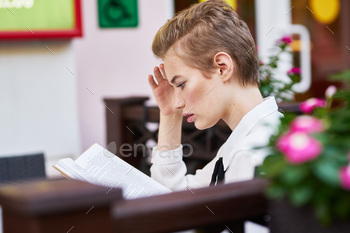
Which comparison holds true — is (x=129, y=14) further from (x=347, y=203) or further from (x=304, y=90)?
(x=347, y=203)

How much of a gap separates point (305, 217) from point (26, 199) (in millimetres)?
337

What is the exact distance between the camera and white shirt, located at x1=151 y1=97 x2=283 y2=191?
128cm

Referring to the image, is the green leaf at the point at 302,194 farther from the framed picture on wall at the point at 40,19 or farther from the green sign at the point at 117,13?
the green sign at the point at 117,13

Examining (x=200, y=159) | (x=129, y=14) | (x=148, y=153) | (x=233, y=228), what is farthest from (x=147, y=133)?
(x=233, y=228)

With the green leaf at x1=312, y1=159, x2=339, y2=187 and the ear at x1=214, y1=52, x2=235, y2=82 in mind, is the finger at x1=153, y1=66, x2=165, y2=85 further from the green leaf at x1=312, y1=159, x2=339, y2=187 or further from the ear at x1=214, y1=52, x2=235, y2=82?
Result: the green leaf at x1=312, y1=159, x2=339, y2=187

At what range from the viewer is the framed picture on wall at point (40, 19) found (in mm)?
3186

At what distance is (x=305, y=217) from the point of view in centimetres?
73

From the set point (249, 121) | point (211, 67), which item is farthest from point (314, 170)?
point (211, 67)

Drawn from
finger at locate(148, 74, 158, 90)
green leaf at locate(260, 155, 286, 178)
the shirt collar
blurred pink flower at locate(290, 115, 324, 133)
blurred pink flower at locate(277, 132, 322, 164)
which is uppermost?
blurred pink flower at locate(290, 115, 324, 133)

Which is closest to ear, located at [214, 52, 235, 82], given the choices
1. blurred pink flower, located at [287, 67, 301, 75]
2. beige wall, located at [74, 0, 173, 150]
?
blurred pink flower, located at [287, 67, 301, 75]

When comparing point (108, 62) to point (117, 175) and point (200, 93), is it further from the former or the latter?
point (117, 175)

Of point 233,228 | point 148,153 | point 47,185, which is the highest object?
point 47,185

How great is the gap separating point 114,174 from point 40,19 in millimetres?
1989

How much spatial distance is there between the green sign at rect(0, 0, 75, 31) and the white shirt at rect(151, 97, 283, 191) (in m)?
1.59
